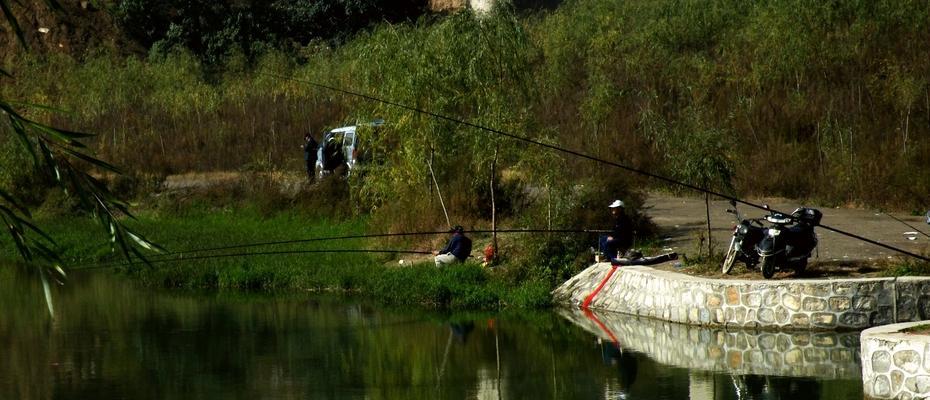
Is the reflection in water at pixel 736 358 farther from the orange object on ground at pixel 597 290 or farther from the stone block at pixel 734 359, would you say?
the orange object on ground at pixel 597 290

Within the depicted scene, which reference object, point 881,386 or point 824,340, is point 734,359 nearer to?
point 824,340

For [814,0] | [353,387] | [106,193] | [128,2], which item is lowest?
[353,387]

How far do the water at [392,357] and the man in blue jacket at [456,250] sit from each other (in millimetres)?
1770

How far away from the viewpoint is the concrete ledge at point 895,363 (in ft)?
42.1

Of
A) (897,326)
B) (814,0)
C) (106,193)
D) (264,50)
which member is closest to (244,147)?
(264,50)

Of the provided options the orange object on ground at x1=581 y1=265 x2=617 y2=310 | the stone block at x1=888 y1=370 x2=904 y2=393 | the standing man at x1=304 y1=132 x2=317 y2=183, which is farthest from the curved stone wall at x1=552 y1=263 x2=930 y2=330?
the standing man at x1=304 y1=132 x2=317 y2=183

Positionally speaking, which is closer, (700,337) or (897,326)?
(897,326)

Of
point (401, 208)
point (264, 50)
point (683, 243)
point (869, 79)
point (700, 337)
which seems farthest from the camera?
point (264, 50)

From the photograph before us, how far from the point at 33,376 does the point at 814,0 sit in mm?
26448

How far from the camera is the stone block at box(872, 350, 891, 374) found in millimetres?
13312

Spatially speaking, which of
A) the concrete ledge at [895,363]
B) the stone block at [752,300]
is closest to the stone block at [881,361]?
the concrete ledge at [895,363]

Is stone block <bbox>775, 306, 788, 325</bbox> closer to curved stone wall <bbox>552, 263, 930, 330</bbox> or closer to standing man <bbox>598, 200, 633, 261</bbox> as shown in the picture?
curved stone wall <bbox>552, 263, 930, 330</bbox>

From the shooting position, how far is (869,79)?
117ft

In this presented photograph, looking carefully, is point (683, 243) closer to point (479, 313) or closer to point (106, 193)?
point (479, 313)
